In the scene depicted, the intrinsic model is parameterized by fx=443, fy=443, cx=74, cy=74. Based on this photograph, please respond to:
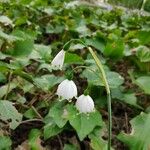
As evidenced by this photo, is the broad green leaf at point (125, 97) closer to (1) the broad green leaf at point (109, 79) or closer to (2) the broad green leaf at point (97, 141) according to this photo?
(1) the broad green leaf at point (109, 79)

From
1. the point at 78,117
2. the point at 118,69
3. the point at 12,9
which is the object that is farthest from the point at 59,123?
the point at 12,9

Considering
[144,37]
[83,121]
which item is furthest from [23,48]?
[144,37]

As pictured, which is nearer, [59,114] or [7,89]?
[59,114]

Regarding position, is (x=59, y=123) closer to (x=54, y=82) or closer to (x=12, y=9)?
(x=54, y=82)

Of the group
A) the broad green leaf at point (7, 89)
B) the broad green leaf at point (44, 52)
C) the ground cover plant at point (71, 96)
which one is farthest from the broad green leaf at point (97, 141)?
the broad green leaf at point (44, 52)

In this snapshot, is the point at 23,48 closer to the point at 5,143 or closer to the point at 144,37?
the point at 5,143

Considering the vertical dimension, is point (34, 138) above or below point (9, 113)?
below

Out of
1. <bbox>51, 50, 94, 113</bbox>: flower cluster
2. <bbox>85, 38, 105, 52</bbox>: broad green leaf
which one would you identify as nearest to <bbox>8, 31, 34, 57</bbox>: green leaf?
<bbox>85, 38, 105, 52</bbox>: broad green leaf

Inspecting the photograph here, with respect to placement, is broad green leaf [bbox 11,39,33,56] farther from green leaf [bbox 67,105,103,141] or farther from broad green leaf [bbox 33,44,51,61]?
green leaf [bbox 67,105,103,141]
